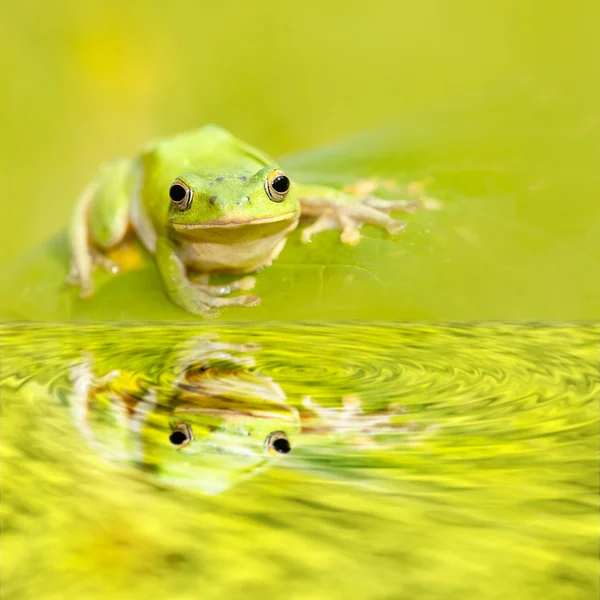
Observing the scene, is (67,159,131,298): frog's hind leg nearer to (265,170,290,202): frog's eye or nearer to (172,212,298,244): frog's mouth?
(172,212,298,244): frog's mouth

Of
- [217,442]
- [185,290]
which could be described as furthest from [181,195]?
[217,442]

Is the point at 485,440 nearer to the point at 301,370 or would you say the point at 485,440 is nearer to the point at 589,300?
the point at 301,370

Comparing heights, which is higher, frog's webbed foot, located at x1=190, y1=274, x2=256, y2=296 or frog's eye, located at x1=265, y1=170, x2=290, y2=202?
frog's eye, located at x1=265, y1=170, x2=290, y2=202

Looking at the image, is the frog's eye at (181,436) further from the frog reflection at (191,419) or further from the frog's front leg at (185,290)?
the frog's front leg at (185,290)

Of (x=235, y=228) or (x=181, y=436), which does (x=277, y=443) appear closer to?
(x=181, y=436)

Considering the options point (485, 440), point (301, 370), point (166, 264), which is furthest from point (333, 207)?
point (485, 440)

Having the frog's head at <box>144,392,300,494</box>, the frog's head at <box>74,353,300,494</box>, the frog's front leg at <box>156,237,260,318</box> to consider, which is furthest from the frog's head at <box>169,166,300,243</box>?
the frog's head at <box>144,392,300,494</box>
